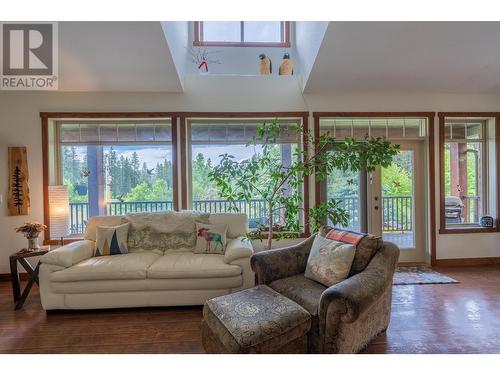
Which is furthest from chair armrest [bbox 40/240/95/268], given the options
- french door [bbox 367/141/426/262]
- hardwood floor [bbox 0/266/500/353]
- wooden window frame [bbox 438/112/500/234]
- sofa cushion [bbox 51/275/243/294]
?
wooden window frame [bbox 438/112/500/234]

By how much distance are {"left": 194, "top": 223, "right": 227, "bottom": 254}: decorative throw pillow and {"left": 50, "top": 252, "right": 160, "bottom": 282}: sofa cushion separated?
552 mm

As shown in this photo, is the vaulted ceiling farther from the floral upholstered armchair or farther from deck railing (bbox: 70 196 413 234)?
the floral upholstered armchair

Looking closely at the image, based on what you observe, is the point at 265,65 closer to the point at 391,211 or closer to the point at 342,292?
the point at 391,211

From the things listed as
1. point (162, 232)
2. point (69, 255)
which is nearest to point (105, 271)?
point (69, 255)

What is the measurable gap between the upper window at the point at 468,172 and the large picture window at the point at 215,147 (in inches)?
88.2

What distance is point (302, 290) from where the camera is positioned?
6.47ft

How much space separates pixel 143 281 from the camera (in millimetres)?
2520

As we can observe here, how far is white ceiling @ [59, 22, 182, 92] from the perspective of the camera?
266 centimetres

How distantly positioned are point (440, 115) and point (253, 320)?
→ 3.84m

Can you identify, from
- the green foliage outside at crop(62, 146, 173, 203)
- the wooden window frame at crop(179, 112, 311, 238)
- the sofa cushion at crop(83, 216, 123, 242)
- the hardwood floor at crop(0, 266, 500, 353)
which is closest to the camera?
the hardwood floor at crop(0, 266, 500, 353)

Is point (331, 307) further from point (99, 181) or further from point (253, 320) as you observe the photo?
point (99, 181)

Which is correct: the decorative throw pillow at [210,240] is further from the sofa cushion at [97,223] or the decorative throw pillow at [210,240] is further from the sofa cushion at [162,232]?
the sofa cushion at [97,223]

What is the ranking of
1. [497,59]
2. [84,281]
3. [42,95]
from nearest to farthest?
1. [84,281]
2. [497,59]
3. [42,95]
